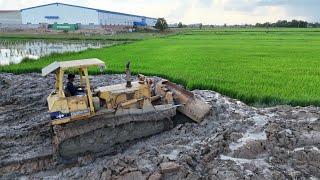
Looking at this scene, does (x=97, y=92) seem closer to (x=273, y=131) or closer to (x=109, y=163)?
(x=109, y=163)

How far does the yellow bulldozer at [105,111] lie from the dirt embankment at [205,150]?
0.29 m

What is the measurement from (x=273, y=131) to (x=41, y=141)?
511cm

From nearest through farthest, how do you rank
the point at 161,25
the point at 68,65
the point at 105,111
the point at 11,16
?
1. the point at 68,65
2. the point at 105,111
3. the point at 161,25
4. the point at 11,16

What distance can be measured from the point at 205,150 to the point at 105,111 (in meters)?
2.30

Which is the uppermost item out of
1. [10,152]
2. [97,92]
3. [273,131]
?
[97,92]

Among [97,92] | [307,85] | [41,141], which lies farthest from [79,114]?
[307,85]

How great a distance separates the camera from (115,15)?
10419 cm

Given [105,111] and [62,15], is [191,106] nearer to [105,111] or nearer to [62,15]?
[105,111]

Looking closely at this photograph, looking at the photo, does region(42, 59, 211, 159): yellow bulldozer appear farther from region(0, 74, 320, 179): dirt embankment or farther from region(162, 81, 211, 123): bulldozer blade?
region(0, 74, 320, 179): dirt embankment

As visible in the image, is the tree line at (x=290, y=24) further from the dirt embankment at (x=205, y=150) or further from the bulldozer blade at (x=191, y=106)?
the bulldozer blade at (x=191, y=106)

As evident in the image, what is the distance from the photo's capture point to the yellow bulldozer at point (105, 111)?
873 cm

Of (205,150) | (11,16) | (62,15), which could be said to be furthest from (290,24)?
(205,150)

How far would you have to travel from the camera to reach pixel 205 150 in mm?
8375

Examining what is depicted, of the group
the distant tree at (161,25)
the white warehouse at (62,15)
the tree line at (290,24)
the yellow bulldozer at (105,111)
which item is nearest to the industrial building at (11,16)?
the white warehouse at (62,15)
